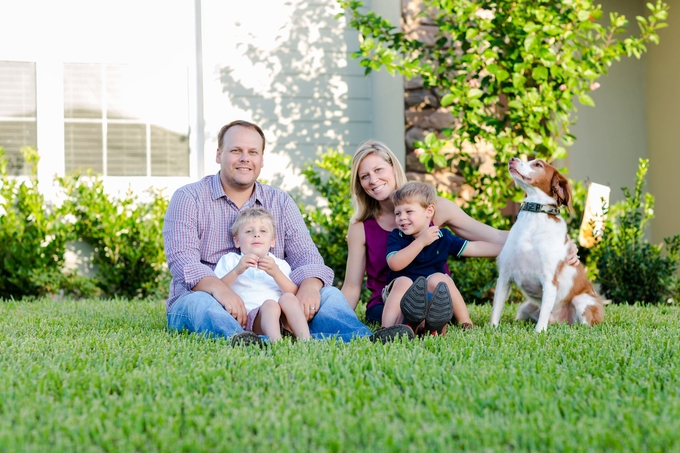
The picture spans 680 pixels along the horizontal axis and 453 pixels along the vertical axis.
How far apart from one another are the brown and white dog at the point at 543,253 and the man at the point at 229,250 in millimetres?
919

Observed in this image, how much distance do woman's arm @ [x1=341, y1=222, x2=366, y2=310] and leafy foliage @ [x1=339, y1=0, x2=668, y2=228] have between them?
189 centimetres

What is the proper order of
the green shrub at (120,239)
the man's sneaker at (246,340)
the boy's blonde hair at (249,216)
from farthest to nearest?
the green shrub at (120,239), the boy's blonde hair at (249,216), the man's sneaker at (246,340)

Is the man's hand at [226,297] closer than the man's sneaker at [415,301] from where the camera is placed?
No

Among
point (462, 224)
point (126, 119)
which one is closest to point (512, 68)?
point (462, 224)

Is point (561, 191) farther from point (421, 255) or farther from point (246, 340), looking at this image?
point (246, 340)

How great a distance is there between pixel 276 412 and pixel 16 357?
1484 millimetres

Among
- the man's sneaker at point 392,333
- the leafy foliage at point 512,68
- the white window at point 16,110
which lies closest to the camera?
the man's sneaker at point 392,333

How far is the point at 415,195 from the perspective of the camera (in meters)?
3.91

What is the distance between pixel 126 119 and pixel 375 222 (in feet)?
12.3

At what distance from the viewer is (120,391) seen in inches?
98.3

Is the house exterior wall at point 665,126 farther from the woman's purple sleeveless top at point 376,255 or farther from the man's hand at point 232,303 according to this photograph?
the man's hand at point 232,303

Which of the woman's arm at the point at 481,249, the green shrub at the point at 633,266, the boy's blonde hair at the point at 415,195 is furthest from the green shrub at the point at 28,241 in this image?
the green shrub at the point at 633,266

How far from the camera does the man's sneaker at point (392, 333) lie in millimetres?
3396

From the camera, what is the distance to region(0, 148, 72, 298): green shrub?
6.31m
